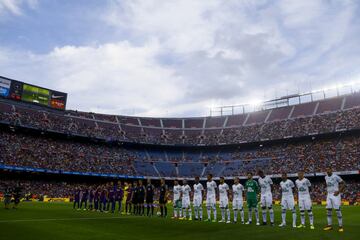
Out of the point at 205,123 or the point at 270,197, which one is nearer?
the point at 270,197

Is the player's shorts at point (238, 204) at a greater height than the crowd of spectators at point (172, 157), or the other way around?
the crowd of spectators at point (172, 157)

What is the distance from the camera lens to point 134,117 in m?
90.6

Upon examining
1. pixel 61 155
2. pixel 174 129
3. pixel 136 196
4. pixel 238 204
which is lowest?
pixel 238 204

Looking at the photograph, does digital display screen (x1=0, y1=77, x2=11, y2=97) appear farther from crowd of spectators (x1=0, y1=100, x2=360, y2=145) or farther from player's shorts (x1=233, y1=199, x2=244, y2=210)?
player's shorts (x1=233, y1=199, x2=244, y2=210)

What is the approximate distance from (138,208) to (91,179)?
4726cm

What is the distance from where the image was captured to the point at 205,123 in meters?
92.1

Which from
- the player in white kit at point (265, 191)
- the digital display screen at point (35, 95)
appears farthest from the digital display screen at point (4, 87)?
the player in white kit at point (265, 191)

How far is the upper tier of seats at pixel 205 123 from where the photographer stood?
218ft

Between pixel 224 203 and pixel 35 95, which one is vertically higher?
pixel 35 95

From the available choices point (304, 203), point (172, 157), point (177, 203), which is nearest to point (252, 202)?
point (304, 203)

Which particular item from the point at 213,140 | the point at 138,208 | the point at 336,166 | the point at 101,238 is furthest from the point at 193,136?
the point at 101,238

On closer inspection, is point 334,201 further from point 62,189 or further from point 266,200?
point 62,189

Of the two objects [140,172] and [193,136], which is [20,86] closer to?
[140,172]

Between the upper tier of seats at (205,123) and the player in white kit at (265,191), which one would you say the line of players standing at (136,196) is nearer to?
the player in white kit at (265,191)
